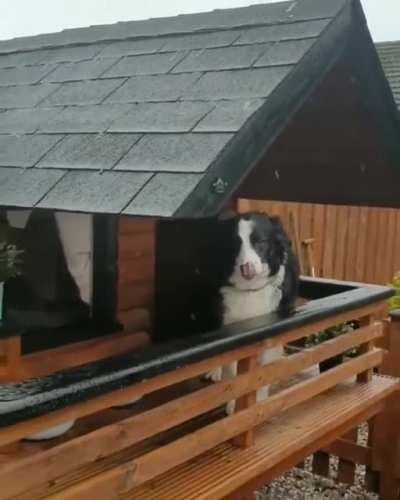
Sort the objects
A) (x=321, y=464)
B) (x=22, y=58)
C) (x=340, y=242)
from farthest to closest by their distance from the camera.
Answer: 1. (x=340, y=242)
2. (x=321, y=464)
3. (x=22, y=58)

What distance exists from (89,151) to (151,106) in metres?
0.33

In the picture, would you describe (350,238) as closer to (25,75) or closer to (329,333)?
(329,333)

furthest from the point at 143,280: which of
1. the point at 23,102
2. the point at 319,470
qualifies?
the point at 319,470

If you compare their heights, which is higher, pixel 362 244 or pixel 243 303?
pixel 243 303

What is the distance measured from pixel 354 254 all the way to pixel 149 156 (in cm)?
761

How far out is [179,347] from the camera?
260cm

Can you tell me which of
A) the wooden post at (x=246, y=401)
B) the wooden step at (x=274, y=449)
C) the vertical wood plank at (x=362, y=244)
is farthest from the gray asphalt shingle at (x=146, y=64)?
the vertical wood plank at (x=362, y=244)

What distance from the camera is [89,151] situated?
2.64m

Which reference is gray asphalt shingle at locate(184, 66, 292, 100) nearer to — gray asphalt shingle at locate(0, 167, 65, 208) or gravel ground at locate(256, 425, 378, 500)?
gray asphalt shingle at locate(0, 167, 65, 208)

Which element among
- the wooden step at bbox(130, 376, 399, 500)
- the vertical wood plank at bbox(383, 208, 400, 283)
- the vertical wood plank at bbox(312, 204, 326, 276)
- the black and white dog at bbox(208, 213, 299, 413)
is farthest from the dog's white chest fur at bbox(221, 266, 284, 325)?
the vertical wood plank at bbox(383, 208, 400, 283)

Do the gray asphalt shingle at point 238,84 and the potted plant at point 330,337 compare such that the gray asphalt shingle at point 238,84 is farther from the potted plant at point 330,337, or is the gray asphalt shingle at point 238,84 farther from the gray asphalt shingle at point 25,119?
the potted plant at point 330,337

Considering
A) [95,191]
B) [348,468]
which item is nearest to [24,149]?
[95,191]

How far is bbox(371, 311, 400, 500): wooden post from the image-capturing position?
466 cm

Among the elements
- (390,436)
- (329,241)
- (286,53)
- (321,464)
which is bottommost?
(321,464)
